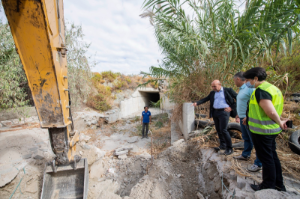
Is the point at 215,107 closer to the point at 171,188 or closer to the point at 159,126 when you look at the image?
the point at 171,188

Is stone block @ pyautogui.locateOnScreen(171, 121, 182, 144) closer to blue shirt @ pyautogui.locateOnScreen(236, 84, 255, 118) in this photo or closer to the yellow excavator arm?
blue shirt @ pyautogui.locateOnScreen(236, 84, 255, 118)

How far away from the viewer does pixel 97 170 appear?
411 centimetres

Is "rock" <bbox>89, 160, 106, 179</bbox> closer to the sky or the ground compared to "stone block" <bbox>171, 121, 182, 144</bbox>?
closer to the ground

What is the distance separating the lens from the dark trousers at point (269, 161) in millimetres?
1801

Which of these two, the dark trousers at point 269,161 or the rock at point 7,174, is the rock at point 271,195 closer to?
the dark trousers at point 269,161

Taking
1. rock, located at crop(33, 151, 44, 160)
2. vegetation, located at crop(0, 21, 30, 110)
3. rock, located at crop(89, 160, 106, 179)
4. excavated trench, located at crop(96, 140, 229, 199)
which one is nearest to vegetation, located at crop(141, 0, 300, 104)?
excavated trench, located at crop(96, 140, 229, 199)

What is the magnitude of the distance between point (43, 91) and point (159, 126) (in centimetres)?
774

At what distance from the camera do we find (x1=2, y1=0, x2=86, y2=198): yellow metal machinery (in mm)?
1764

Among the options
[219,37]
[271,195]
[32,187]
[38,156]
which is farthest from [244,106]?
[38,156]

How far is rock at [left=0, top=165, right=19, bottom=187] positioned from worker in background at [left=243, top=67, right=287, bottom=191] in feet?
15.0

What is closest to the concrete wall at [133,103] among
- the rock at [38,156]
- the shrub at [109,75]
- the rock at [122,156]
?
the shrub at [109,75]

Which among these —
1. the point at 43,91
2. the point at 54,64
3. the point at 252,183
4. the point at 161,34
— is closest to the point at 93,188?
the point at 43,91

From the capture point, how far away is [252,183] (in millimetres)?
2084

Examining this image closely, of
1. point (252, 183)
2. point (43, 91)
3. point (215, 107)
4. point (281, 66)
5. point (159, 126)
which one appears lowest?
point (159, 126)
